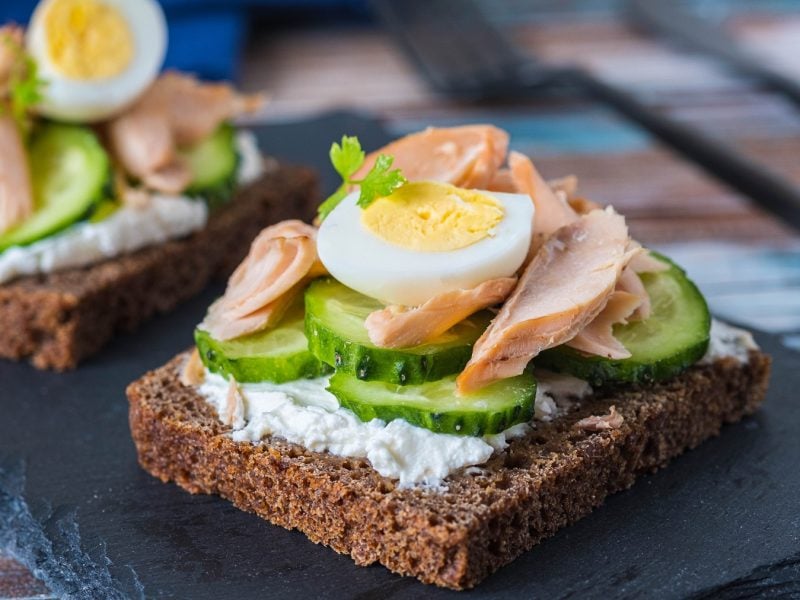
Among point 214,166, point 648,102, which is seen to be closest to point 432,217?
point 214,166

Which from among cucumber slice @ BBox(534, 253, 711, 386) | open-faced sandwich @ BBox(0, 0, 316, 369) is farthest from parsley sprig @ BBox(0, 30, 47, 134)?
cucumber slice @ BBox(534, 253, 711, 386)

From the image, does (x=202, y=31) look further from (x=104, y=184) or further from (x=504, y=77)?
(x=104, y=184)

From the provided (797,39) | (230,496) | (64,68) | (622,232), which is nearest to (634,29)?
(797,39)

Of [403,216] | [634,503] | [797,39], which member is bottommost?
[797,39]

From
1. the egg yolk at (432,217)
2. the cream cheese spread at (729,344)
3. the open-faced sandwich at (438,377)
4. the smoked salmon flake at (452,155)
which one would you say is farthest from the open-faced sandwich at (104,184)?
the cream cheese spread at (729,344)

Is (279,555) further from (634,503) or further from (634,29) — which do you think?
(634,29)

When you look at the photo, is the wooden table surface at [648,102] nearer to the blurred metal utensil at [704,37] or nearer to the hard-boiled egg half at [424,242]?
the blurred metal utensil at [704,37]
